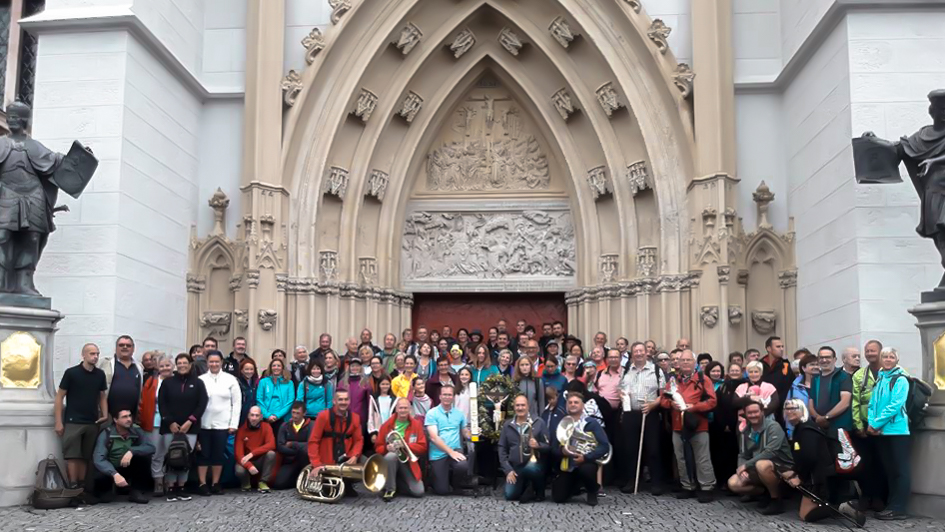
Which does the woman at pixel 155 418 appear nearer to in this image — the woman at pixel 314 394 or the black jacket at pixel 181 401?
the black jacket at pixel 181 401

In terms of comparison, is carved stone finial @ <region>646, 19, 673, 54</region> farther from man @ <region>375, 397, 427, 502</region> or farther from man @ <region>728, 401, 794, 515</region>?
man @ <region>375, 397, 427, 502</region>

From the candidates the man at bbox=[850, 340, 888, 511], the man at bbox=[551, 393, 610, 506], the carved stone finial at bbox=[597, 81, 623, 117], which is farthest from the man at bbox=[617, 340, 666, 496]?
the carved stone finial at bbox=[597, 81, 623, 117]

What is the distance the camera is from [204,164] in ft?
47.2

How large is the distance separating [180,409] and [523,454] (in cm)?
354

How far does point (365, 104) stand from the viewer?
14430 millimetres

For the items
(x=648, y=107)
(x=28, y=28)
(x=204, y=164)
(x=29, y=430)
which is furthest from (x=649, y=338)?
(x=28, y=28)

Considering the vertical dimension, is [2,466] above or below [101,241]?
below

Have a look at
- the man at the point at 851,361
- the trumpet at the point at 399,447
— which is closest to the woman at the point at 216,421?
the trumpet at the point at 399,447

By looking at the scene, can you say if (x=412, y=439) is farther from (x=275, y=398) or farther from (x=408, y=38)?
(x=408, y=38)

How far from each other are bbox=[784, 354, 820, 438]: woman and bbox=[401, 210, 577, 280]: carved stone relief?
18.2 ft

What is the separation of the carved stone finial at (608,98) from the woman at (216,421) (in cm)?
675

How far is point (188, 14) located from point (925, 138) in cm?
979

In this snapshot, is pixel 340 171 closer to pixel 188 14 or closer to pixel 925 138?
pixel 188 14

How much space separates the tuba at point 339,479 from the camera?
9.68 metres
